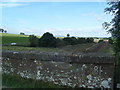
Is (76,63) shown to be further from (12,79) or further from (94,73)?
(12,79)

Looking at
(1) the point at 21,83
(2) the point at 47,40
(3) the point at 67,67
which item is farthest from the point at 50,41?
(3) the point at 67,67

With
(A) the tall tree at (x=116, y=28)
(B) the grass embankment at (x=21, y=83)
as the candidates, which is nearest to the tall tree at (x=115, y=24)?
(A) the tall tree at (x=116, y=28)

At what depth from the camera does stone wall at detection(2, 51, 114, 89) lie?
3.11m

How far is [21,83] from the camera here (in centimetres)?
363

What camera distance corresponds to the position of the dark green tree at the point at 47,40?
19.9 ft

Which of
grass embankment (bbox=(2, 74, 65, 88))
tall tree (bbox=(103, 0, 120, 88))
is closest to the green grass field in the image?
grass embankment (bbox=(2, 74, 65, 88))

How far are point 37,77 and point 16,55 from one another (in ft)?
2.68

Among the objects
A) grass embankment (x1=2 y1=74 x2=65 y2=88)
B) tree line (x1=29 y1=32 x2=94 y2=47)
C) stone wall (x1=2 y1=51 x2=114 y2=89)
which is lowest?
grass embankment (x1=2 y1=74 x2=65 y2=88)

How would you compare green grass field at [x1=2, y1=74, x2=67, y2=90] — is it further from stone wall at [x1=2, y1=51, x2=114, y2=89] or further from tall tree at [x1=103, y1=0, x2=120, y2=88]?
tall tree at [x1=103, y1=0, x2=120, y2=88]

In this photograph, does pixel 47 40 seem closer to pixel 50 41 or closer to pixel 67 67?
pixel 50 41

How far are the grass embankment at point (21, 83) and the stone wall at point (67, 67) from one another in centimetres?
10

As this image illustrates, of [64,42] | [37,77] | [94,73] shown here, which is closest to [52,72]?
[37,77]

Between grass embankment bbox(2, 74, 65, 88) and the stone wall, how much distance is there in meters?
0.10

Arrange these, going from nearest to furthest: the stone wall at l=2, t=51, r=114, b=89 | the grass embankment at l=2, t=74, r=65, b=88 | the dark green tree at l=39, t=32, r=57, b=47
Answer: the stone wall at l=2, t=51, r=114, b=89 → the grass embankment at l=2, t=74, r=65, b=88 → the dark green tree at l=39, t=32, r=57, b=47
